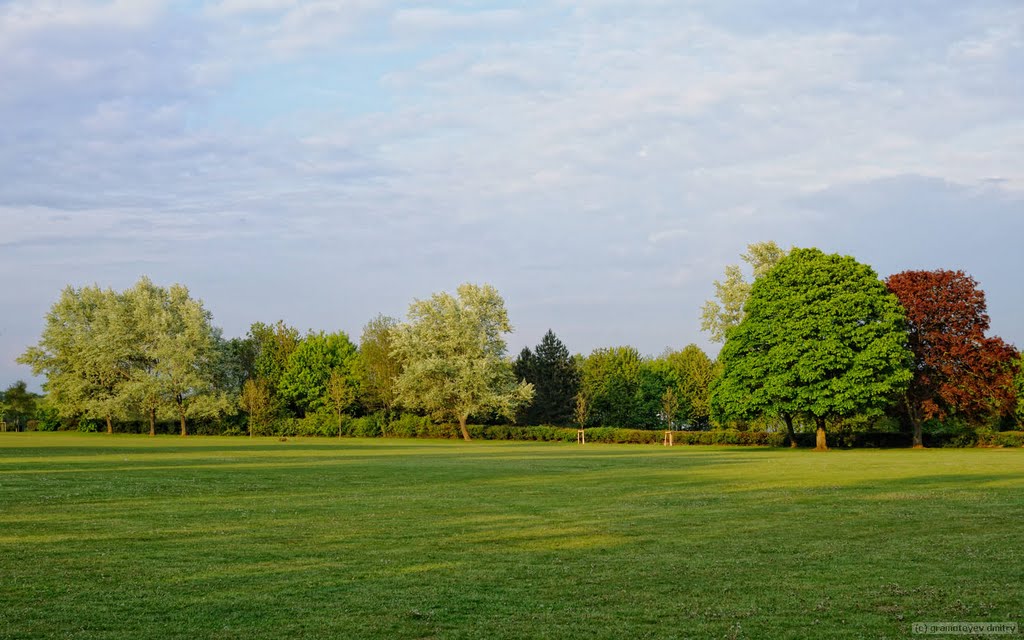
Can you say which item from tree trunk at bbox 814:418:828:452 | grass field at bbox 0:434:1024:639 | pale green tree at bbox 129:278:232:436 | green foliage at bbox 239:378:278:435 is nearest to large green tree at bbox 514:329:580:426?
green foliage at bbox 239:378:278:435

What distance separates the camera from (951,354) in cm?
6219

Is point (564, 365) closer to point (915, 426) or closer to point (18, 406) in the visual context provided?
point (915, 426)

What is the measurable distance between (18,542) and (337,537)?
5374 mm

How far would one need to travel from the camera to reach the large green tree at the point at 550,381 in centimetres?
10006

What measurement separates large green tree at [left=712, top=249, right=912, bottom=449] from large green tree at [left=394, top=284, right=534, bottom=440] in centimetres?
2842

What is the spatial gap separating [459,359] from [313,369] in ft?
81.2

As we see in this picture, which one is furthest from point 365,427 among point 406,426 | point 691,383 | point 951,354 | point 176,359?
point 951,354

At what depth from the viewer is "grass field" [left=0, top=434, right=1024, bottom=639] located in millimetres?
9688

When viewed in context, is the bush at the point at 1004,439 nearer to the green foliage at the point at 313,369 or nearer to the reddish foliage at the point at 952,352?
the reddish foliage at the point at 952,352

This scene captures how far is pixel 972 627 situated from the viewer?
30.0ft

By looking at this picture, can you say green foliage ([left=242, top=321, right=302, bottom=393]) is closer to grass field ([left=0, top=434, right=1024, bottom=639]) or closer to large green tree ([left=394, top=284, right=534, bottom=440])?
large green tree ([left=394, top=284, right=534, bottom=440])

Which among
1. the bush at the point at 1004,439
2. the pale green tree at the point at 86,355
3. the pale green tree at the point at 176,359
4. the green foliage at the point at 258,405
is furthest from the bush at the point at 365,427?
the bush at the point at 1004,439

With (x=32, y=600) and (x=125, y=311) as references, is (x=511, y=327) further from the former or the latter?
(x=32, y=600)

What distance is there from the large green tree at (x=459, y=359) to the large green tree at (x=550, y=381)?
11.9 meters
